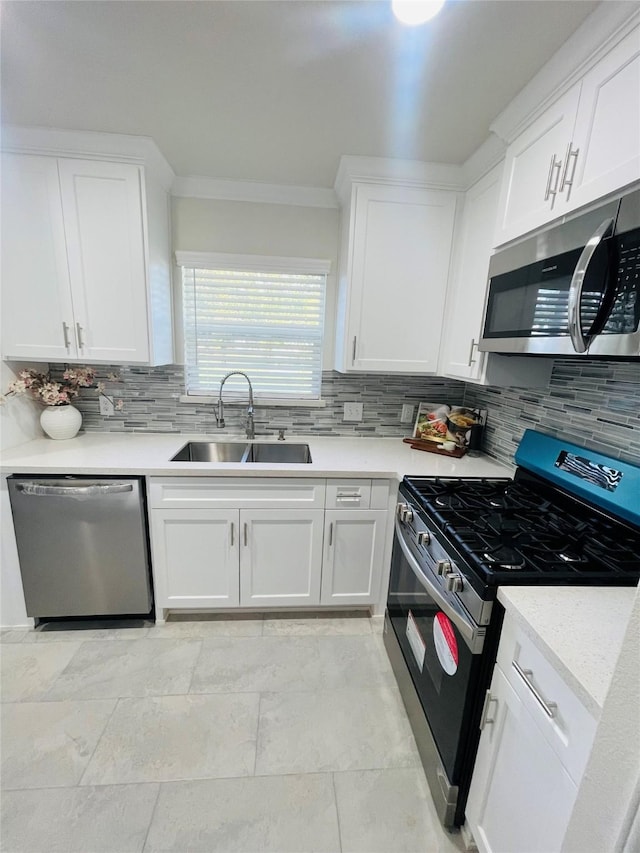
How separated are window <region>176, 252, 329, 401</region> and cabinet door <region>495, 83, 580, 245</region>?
3.51 ft

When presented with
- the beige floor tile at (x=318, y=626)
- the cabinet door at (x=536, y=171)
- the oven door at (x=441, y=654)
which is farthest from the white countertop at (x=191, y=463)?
the cabinet door at (x=536, y=171)

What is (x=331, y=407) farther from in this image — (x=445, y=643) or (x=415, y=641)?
(x=445, y=643)

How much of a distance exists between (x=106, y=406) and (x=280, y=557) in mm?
1428

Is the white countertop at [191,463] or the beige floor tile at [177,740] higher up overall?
the white countertop at [191,463]

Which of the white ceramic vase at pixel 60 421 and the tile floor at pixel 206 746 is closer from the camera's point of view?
the tile floor at pixel 206 746

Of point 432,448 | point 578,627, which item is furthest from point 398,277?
point 578,627

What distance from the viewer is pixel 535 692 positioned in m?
0.81

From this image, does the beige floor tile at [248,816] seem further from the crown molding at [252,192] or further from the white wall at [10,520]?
the crown molding at [252,192]

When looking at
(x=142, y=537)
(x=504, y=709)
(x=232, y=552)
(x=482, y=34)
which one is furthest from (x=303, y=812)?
(x=482, y=34)

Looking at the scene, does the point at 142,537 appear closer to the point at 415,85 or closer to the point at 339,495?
the point at 339,495

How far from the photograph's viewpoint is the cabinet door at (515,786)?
0.74 metres

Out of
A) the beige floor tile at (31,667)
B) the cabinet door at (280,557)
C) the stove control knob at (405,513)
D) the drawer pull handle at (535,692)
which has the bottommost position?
the beige floor tile at (31,667)

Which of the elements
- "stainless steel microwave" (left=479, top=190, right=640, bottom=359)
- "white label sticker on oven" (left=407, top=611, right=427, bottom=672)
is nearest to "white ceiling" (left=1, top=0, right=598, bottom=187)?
"stainless steel microwave" (left=479, top=190, right=640, bottom=359)

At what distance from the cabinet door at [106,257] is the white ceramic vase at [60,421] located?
405 mm
